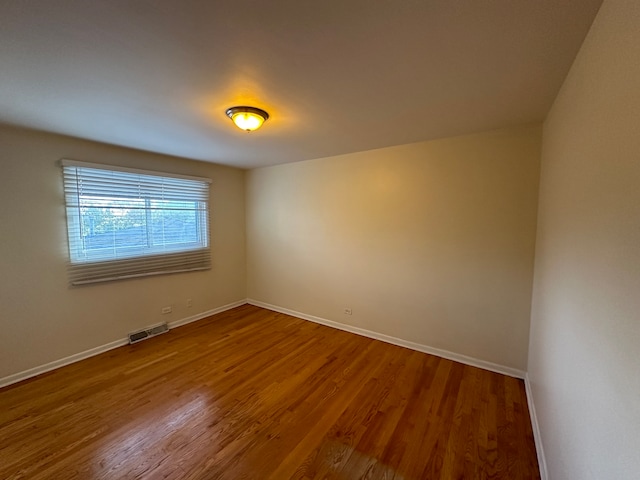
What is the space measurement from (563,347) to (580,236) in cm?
61

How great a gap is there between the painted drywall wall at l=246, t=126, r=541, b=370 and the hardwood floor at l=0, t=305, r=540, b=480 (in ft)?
1.59

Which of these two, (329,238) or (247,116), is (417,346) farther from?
(247,116)

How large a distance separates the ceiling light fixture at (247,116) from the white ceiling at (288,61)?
0.06 m

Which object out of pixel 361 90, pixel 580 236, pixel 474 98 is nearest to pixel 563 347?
pixel 580 236

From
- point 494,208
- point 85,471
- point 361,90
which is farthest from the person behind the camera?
point 494,208

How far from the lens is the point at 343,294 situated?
3.59m

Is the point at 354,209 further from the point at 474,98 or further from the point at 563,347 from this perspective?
the point at 563,347

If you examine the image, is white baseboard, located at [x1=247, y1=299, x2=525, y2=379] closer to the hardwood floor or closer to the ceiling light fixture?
the hardwood floor

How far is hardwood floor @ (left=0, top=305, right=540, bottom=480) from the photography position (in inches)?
63.3

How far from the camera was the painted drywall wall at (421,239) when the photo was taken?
8.06 feet

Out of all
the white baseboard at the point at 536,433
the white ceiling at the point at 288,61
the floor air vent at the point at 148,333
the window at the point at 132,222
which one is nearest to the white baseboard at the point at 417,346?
the white baseboard at the point at 536,433

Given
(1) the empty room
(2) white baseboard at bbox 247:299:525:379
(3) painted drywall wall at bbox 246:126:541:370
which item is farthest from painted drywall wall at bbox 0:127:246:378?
(2) white baseboard at bbox 247:299:525:379

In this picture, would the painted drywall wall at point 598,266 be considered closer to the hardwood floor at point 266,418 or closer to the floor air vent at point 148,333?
the hardwood floor at point 266,418

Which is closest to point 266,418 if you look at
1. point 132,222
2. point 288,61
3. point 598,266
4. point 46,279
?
point 598,266
